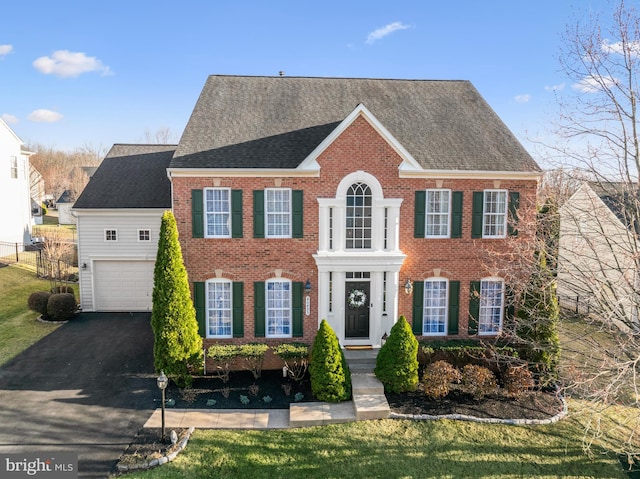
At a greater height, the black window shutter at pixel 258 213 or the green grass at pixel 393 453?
the black window shutter at pixel 258 213

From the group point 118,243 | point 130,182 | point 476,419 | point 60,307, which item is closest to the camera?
point 476,419

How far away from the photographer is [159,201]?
20438mm

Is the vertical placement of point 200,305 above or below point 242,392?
above

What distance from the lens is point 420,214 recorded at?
14.8 metres

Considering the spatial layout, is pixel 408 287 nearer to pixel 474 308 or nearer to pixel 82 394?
pixel 474 308

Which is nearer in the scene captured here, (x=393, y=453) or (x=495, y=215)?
(x=393, y=453)

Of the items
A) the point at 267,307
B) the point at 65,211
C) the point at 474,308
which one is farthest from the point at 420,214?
the point at 65,211

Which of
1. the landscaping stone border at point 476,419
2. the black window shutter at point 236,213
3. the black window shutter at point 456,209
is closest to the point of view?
the landscaping stone border at point 476,419

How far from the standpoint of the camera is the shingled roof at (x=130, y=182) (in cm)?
2027

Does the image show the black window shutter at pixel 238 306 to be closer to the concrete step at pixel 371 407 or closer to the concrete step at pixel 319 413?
the concrete step at pixel 319 413

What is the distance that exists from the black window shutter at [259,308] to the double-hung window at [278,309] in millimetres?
175

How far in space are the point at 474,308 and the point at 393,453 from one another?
6904 mm

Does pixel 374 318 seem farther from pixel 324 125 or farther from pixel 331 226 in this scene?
pixel 324 125

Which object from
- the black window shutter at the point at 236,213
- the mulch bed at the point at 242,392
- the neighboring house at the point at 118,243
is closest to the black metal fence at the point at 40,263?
the neighboring house at the point at 118,243
